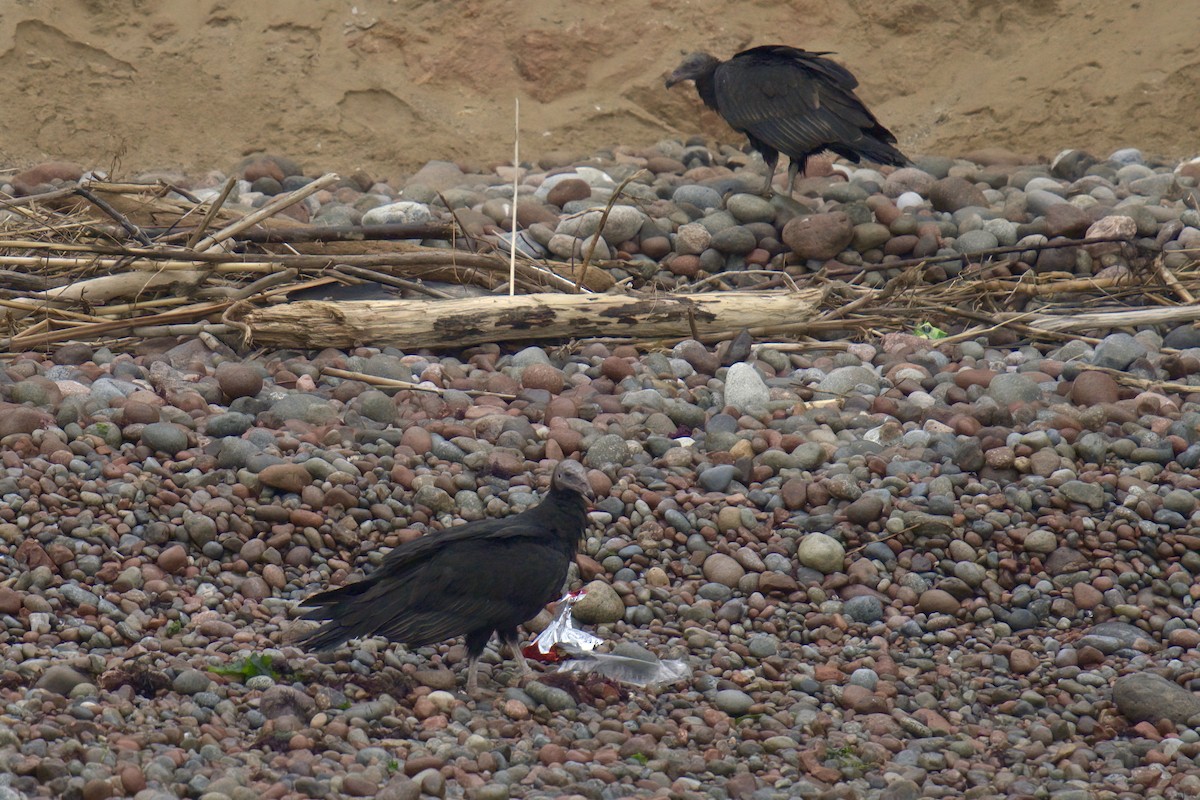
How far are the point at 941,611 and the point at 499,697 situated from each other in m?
1.63

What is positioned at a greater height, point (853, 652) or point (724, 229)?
point (724, 229)

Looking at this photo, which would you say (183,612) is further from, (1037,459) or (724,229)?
(724,229)

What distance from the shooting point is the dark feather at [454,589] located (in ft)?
13.2

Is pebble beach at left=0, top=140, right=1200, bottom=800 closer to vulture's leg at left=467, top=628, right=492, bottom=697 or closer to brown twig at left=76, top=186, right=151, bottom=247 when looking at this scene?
vulture's leg at left=467, top=628, right=492, bottom=697

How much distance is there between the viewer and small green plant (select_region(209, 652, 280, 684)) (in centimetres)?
405

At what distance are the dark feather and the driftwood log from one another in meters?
2.37

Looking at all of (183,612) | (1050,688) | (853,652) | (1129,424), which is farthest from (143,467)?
(1129,424)

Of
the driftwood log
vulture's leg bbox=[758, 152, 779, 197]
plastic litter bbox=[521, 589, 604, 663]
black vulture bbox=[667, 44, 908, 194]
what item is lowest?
plastic litter bbox=[521, 589, 604, 663]

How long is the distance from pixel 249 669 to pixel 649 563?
1.53 metres

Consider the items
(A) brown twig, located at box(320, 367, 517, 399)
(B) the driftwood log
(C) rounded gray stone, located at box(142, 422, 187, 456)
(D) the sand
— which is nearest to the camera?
(C) rounded gray stone, located at box(142, 422, 187, 456)

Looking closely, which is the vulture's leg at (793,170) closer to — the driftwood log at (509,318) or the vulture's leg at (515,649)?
the driftwood log at (509,318)

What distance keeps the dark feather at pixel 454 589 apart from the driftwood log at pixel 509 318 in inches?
93.2

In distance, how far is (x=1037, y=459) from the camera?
5395mm

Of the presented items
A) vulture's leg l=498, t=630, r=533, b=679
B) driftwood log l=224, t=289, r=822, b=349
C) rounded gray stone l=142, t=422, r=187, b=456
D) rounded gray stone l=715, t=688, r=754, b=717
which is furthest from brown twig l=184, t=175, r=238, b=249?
rounded gray stone l=715, t=688, r=754, b=717
